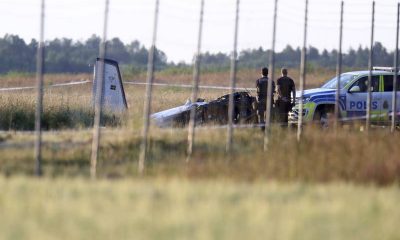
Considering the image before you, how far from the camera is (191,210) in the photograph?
45.4 ft

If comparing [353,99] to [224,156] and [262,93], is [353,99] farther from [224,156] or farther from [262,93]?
[224,156]

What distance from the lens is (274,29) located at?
76.5ft

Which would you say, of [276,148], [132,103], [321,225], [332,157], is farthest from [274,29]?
[132,103]

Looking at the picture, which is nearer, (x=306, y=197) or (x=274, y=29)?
(x=306, y=197)

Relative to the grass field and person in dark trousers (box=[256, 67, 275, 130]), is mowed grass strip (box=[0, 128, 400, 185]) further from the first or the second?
person in dark trousers (box=[256, 67, 275, 130])

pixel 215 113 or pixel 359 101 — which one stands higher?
pixel 359 101

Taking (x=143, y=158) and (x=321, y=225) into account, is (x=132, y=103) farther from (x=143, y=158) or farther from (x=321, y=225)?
(x=321, y=225)

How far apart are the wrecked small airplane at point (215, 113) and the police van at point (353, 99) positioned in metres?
1.05

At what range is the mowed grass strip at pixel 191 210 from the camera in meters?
12.4

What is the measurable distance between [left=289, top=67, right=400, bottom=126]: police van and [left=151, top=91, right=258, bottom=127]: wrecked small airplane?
1048 mm

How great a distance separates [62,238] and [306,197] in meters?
4.61

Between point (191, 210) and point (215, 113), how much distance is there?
14.3 metres

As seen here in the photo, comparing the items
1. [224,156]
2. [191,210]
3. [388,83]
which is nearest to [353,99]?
[388,83]

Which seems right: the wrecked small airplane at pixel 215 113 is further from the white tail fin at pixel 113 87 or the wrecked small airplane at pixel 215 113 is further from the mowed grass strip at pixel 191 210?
the mowed grass strip at pixel 191 210
